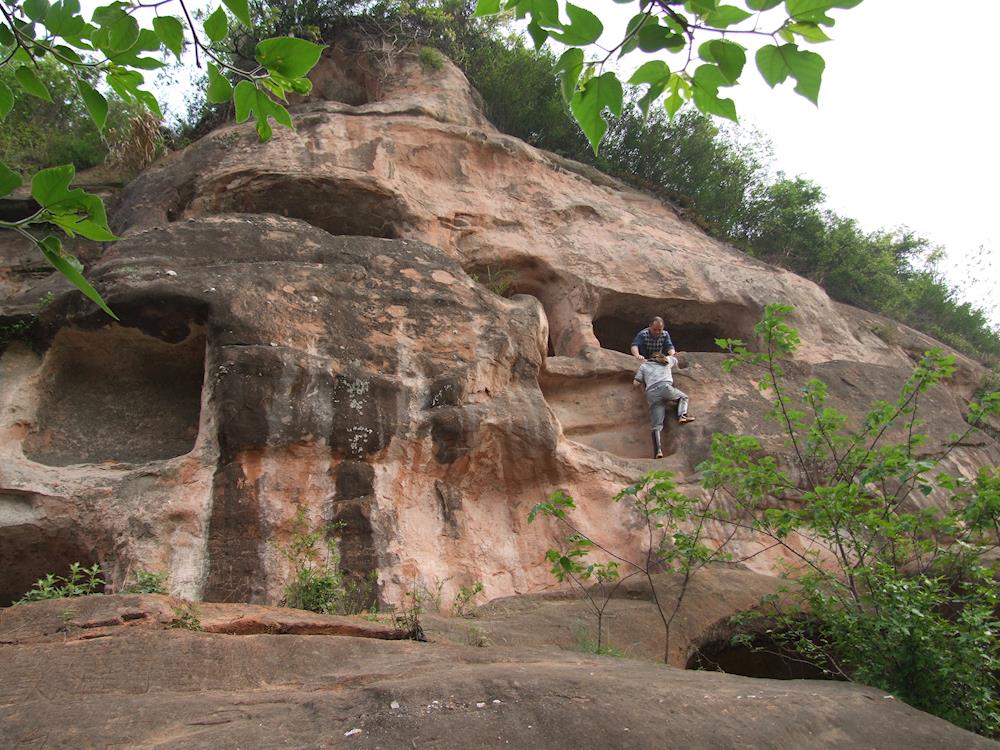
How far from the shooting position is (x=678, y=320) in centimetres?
1198

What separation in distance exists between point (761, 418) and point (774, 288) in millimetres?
3508

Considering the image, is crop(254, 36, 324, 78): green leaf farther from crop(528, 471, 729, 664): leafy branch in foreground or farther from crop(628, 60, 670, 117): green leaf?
crop(528, 471, 729, 664): leafy branch in foreground

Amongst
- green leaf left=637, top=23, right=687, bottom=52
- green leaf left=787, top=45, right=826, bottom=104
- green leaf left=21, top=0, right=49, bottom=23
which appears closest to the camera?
green leaf left=787, top=45, right=826, bottom=104

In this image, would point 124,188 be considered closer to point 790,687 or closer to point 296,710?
point 296,710

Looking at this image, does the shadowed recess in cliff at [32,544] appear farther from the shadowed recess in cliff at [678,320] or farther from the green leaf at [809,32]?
the shadowed recess in cliff at [678,320]

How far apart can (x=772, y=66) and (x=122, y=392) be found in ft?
22.7

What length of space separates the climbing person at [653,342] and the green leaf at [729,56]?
25.6 feet

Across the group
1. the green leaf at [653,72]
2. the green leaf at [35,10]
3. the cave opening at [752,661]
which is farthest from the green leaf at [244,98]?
the cave opening at [752,661]

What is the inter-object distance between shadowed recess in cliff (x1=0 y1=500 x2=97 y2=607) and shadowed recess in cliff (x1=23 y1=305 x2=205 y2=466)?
89 cm

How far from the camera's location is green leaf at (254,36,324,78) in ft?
8.87

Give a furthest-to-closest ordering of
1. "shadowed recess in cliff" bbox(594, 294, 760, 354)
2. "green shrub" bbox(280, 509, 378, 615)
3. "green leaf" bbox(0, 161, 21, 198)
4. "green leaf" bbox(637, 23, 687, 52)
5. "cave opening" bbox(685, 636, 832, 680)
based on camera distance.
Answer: "shadowed recess in cliff" bbox(594, 294, 760, 354) → "cave opening" bbox(685, 636, 832, 680) → "green shrub" bbox(280, 509, 378, 615) → "green leaf" bbox(637, 23, 687, 52) → "green leaf" bbox(0, 161, 21, 198)

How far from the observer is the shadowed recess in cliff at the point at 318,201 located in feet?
32.9

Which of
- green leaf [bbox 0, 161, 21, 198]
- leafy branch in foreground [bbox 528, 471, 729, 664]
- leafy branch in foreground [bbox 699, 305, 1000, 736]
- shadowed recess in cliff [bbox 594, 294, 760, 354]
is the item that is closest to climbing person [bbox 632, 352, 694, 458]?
leafy branch in foreground [bbox 528, 471, 729, 664]

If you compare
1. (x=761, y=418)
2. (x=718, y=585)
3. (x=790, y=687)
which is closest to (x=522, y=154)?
(x=761, y=418)
